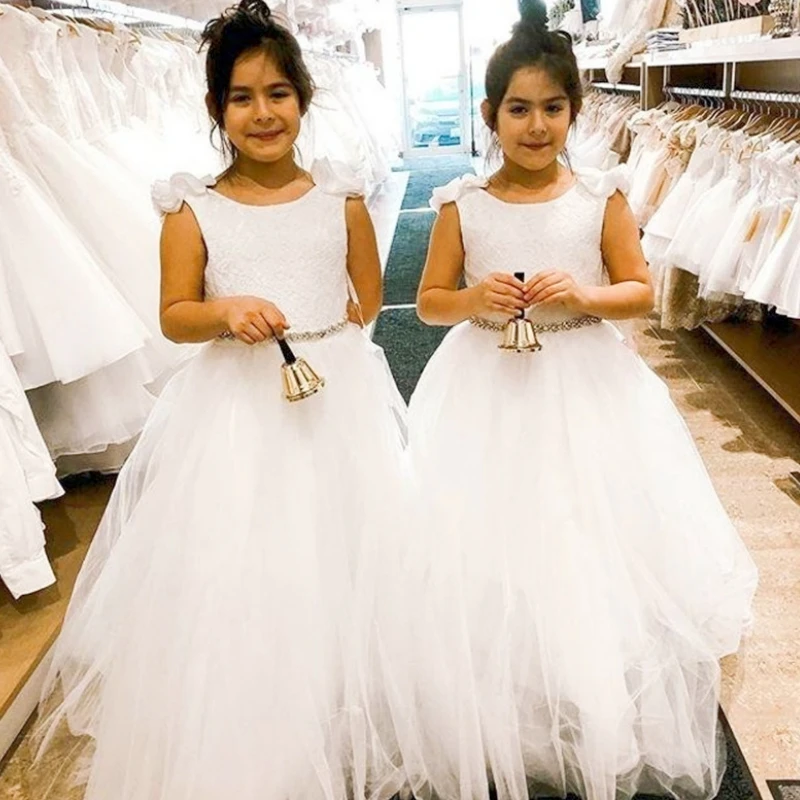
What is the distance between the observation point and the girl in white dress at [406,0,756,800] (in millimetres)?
1312

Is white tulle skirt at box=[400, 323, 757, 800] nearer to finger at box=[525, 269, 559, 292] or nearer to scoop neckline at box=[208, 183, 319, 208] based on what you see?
finger at box=[525, 269, 559, 292]

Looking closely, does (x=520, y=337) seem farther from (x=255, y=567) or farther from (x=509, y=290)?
(x=255, y=567)

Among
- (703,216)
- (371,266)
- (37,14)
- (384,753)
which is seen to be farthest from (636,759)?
(37,14)

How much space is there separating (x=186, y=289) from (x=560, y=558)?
756mm

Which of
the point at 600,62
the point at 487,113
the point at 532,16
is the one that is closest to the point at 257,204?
the point at 487,113

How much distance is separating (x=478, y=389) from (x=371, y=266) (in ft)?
0.95

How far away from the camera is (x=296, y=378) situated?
127 cm

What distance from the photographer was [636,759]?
1.29 metres

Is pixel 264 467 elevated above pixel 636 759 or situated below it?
above

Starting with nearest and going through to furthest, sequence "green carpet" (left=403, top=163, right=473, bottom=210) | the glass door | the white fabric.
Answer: the white fabric → "green carpet" (left=403, top=163, right=473, bottom=210) → the glass door

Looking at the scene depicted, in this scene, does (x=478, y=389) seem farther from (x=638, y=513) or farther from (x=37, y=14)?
(x=37, y=14)

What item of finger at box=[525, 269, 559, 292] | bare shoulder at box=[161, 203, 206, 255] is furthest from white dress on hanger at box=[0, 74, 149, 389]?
finger at box=[525, 269, 559, 292]

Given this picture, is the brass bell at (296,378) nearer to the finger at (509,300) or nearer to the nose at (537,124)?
the finger at (509,300)

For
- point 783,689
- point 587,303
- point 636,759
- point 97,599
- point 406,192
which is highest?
point 587,303
